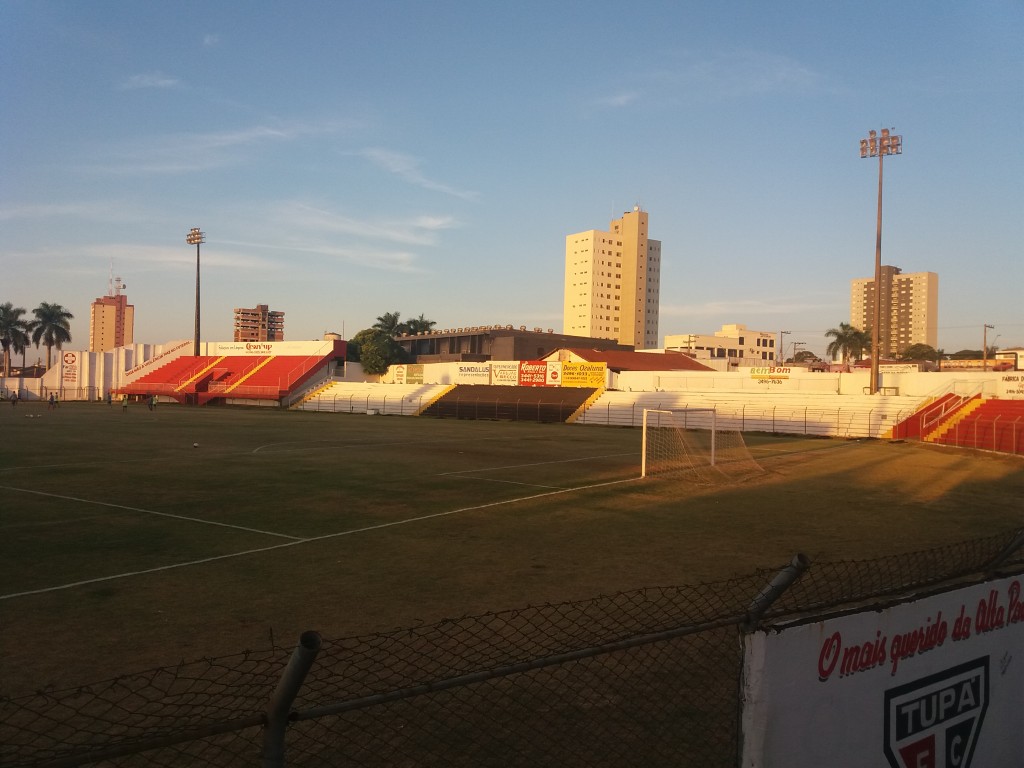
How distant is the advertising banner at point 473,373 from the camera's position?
71.5 m

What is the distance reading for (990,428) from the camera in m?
36.4

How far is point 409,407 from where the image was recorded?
69.4m

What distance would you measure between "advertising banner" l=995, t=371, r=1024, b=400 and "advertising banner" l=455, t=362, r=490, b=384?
4041cm

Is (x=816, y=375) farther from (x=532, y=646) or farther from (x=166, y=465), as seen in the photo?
(x=532, y=646)

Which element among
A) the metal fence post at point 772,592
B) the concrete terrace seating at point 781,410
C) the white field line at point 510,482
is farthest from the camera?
the concrete terrace seating at point 781,410

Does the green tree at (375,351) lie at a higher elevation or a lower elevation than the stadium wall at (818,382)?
higher

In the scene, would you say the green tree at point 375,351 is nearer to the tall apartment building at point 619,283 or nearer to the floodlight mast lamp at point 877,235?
the floodlight mast lamp at point 877,235

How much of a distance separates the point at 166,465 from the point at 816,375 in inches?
1774

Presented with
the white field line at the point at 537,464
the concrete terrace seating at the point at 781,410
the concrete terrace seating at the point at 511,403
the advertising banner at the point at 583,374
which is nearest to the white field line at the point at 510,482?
the white field line at the point at 537,464

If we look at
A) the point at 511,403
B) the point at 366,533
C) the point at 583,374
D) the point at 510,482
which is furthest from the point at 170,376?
the point at 366,533

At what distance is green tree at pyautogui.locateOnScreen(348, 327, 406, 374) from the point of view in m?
88.6

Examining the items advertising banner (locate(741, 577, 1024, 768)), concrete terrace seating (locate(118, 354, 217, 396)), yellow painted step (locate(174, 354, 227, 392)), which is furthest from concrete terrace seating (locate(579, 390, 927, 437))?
concrete terrace seating (locate(118, 354, 217, 396))

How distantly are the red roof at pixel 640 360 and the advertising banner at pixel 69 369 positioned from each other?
193 ft

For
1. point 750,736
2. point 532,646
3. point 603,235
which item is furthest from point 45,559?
point 603,235
